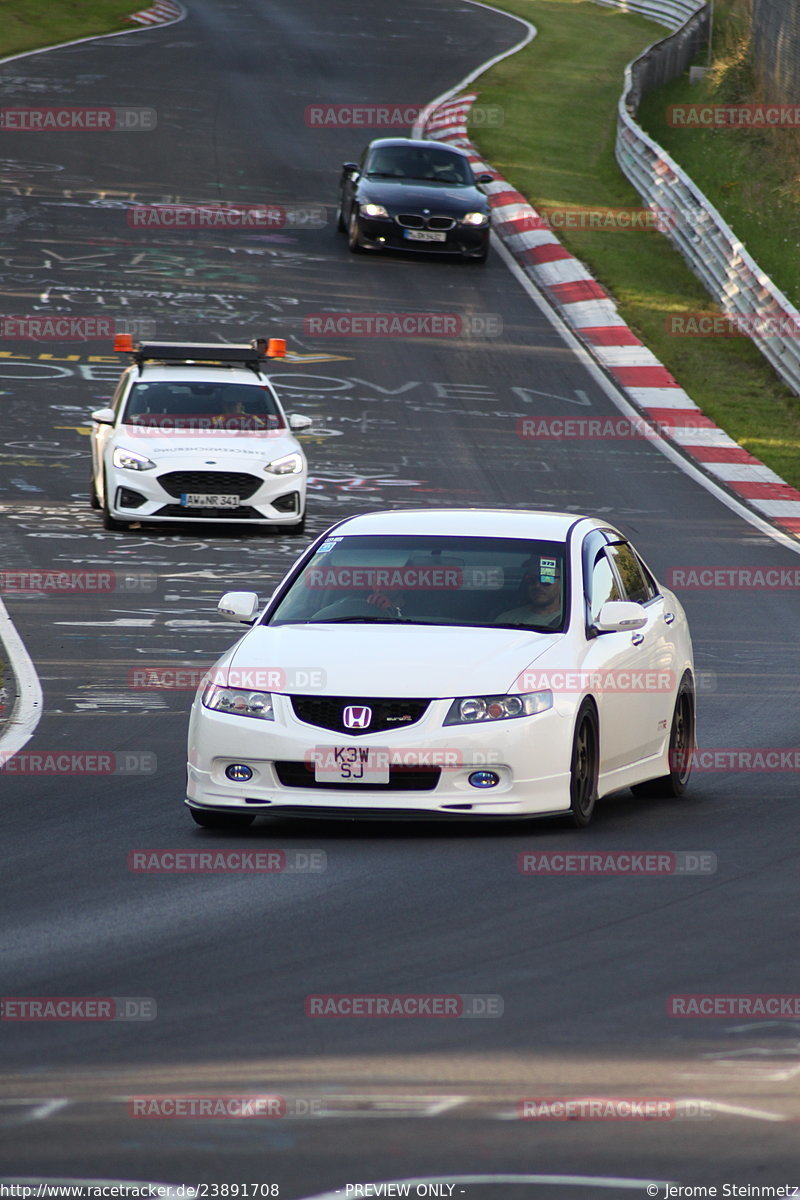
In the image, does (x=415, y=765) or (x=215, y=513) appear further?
(x=215, y=513)

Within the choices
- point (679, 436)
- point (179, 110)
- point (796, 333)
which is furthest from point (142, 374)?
point (179, 110)

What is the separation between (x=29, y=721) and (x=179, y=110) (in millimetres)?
36115

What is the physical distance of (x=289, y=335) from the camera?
98.3 ft

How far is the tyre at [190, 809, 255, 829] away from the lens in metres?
9.37

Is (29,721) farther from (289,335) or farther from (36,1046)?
(289,335)

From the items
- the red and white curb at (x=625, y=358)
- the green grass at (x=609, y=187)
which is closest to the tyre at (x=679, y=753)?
the red and white curb at (x=625, y=358)

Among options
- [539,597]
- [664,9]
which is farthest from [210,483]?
[664,9]

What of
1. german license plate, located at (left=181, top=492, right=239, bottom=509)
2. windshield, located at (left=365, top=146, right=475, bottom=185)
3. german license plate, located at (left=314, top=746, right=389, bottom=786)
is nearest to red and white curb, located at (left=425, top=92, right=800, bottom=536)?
windshield, located at (left=365, top=146, right=475, bottom=185)

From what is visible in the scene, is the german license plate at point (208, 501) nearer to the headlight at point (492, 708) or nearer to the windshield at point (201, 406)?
the windshield at point (201, 406)

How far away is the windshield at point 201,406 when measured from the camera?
2117cm

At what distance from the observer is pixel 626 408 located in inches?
1041

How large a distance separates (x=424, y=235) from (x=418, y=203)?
0.57 meters

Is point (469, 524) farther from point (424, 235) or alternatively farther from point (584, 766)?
point (424, 235)

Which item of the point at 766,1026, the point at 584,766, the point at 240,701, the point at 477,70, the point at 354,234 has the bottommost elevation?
the point at 477,70
